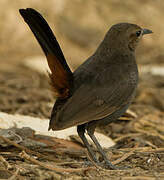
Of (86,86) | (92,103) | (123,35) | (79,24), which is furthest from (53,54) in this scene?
(79,24)

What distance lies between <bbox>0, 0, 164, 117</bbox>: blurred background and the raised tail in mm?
2476

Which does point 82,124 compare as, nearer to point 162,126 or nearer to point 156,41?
point 162,126

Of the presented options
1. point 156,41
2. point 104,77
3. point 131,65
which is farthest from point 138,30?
point 156,41

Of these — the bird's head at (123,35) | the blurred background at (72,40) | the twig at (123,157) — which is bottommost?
the twig at (123,157)

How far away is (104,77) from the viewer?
430cm

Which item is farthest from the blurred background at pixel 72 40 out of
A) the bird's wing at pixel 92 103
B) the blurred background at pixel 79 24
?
the bird's wing at pixel 92 103

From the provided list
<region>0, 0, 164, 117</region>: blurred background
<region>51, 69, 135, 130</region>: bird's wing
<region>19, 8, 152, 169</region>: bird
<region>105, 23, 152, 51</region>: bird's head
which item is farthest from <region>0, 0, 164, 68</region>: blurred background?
<region>51, 69, 135, 130</region>: bird's wing

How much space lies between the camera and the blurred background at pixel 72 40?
7.45 m

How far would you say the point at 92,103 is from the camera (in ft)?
13.7

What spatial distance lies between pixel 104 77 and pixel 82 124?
0.50m

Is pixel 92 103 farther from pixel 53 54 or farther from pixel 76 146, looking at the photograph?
pixel 76 146

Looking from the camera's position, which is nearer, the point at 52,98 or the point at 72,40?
the point at 52,98

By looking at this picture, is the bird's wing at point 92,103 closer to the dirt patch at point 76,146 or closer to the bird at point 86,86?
the bird at point 86,86

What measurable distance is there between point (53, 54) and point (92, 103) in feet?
1.88
